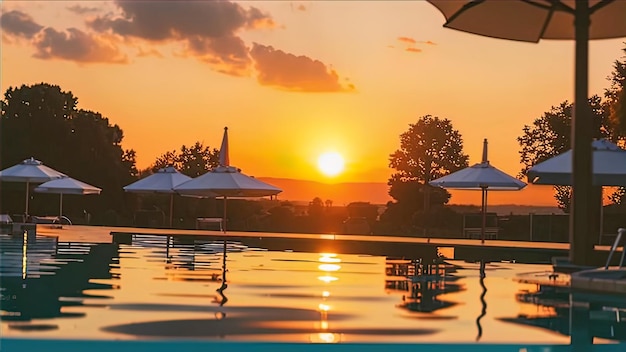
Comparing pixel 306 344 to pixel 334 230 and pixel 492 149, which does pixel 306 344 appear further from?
pixel 334 230

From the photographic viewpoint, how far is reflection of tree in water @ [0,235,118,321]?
7453mm

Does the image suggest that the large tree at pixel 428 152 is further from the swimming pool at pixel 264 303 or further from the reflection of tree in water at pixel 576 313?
the reflection of tree in water at pixel 576 313

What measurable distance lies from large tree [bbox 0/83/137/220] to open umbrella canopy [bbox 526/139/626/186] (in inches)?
804

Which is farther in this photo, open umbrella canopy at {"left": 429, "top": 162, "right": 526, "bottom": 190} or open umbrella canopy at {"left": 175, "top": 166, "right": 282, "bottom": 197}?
open umbrella canopy at {"left": 175, "top": 166, "right": 282, "bottom": 197}

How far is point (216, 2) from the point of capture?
21.0 m

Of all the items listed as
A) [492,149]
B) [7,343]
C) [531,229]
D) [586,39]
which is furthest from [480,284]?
[531,229]

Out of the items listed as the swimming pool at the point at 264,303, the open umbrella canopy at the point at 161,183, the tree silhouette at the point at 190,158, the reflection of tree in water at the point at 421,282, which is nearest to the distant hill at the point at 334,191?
the open umbrella canopy at the point at 161,183

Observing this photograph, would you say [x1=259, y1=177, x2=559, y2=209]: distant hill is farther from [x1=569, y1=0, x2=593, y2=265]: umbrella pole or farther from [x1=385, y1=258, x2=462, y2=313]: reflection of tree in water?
[x1=569, y1=0, x2=593, y2=265]: umbrella pole

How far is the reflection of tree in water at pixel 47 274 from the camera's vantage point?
24.5 ft

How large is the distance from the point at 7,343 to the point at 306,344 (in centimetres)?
208

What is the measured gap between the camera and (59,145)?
3381cm

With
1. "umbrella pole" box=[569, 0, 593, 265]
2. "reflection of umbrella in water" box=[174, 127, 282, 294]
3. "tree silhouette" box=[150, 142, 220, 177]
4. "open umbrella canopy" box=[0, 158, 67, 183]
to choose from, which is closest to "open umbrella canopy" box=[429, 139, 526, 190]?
"reflection of umbrella in water" box=[174, 127, 282, 294]

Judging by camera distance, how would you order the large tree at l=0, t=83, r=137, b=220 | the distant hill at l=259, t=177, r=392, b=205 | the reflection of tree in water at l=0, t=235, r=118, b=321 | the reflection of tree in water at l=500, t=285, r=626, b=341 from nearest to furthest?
1. the reflection of tree in water at l=500, t=285, r=626, b=341
2. the reflection of tree in water at l=0, t=235, r=118, b=321
3. the distant hill at l=259, t=177, r=392, b=205
4. the large tree at l=0, t=83, r=137, b=220

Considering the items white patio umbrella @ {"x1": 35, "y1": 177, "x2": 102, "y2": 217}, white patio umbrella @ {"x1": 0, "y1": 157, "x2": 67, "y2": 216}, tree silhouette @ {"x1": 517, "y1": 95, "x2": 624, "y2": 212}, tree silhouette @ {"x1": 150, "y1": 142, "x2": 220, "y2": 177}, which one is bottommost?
white patio umbrella @ {"x1": 35, "y1": 177, "x2": 102, "y2": 217}
